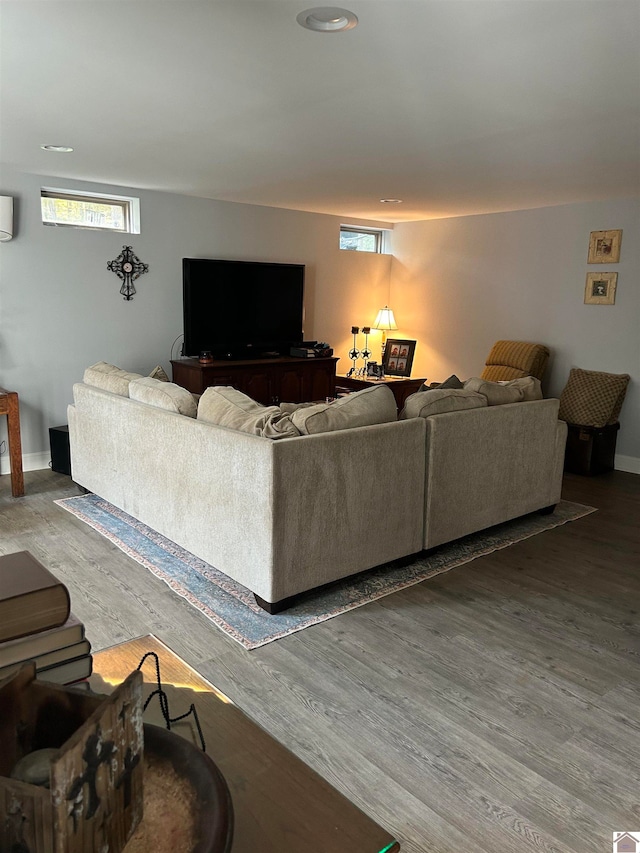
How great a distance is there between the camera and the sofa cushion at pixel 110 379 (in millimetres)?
3963

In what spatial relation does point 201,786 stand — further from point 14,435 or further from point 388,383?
point 388,383

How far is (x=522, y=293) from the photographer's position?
630 cm

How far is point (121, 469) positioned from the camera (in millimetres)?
3867

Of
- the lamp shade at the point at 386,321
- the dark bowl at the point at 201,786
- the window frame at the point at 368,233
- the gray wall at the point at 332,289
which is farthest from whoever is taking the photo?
the lamp shade at the point at 386,321

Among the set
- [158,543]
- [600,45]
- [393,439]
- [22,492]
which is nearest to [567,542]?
[393,439]

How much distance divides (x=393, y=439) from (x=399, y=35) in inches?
67.3

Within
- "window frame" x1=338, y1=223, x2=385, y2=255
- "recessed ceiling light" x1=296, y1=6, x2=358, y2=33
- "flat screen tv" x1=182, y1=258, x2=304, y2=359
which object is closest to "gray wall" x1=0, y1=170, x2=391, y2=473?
"flat screen tv" x1=182, y1=258, x2=304, y2=359

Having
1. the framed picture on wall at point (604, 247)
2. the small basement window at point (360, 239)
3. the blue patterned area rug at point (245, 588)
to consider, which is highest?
the small basement window at point (360, 239)

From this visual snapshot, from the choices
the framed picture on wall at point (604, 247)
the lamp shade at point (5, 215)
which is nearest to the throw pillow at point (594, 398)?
the framed picture on wall at point (604, 247)

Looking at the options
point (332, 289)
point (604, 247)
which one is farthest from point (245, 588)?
point (332, 289)

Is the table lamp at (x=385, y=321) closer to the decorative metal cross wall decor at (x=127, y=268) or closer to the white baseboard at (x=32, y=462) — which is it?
the decorative metal cross wall decor at (x=127, y=268)

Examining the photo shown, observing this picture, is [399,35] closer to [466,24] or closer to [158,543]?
[466,24]

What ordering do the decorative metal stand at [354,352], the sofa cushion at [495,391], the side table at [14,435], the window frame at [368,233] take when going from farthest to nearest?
the window frame at [368,233] → the decorative metal stand at [354,352] → the side table at [14,435] → the sofa cushion at [495,391]

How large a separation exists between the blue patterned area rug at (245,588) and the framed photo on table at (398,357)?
10.1 feet
